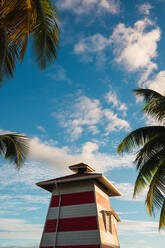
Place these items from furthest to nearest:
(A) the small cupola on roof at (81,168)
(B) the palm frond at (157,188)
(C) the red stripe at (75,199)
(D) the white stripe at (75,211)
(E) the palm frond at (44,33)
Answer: (A) the small cupola on roof at (81,168) → (C) the red stripe at (75,199) → (D) the white stripe at (75,211) → (B) the palm frond at (157,188) → (E) the palm frond at (44,33)

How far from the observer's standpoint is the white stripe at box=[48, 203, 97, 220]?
16031 millimetres

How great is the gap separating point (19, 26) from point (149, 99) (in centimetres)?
1002

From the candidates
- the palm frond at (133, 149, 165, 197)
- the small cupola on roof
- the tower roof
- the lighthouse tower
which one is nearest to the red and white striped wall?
the lighthouse tower

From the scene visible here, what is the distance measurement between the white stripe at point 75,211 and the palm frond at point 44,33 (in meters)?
12.3

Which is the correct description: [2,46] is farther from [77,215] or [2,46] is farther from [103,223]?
[103,223]

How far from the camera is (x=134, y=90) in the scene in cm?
1486

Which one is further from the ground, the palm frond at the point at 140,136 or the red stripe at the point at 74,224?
the palm frond at the point at 140,136

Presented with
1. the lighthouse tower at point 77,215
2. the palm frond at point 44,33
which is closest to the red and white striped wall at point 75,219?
the lighthouse tower at point 77,215

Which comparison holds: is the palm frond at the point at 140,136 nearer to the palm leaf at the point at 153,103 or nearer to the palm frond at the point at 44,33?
the palm leaf at the point at 153,103

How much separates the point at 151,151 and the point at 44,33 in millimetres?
9015

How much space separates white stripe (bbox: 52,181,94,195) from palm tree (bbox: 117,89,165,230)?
5.07m

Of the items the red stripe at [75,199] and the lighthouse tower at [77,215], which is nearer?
the lighthouse tower at [77,215]

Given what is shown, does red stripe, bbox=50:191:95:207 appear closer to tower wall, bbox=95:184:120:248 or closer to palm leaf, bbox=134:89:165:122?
tower wall, bbox=95:184:120:248

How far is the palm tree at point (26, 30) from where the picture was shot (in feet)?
20.4
